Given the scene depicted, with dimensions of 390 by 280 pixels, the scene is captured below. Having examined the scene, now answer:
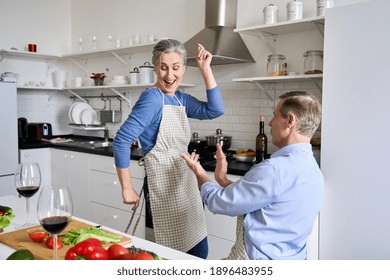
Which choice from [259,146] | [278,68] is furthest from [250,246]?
[278,68]

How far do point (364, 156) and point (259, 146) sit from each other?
998mm

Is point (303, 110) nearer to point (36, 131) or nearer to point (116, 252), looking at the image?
point (116, 252)

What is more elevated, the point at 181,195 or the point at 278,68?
the point at 278,68

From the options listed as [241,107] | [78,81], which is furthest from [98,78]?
[241,107]

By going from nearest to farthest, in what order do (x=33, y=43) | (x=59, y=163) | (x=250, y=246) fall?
(x=250, y=246) < (x=59, y=163) < (x=33, y=43)

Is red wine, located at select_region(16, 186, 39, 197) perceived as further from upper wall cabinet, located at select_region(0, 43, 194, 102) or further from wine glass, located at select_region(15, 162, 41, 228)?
upper wall cabinet, located at select_region(0, 43, 194, 102)

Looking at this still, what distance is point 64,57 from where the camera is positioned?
5031mm

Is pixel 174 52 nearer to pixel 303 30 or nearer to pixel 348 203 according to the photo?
pixel 348 203

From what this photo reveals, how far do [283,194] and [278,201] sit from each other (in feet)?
0.10

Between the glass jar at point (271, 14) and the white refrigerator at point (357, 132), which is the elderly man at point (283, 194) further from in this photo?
the glass jar at point (271, 14)

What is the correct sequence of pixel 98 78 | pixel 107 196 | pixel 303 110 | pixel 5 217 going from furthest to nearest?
pixel 98 78, pixel 107 196, pixel 5 217, pixel 303 110

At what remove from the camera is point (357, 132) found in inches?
88.9

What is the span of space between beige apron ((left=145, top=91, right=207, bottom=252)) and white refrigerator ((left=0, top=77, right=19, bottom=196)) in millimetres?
2658
